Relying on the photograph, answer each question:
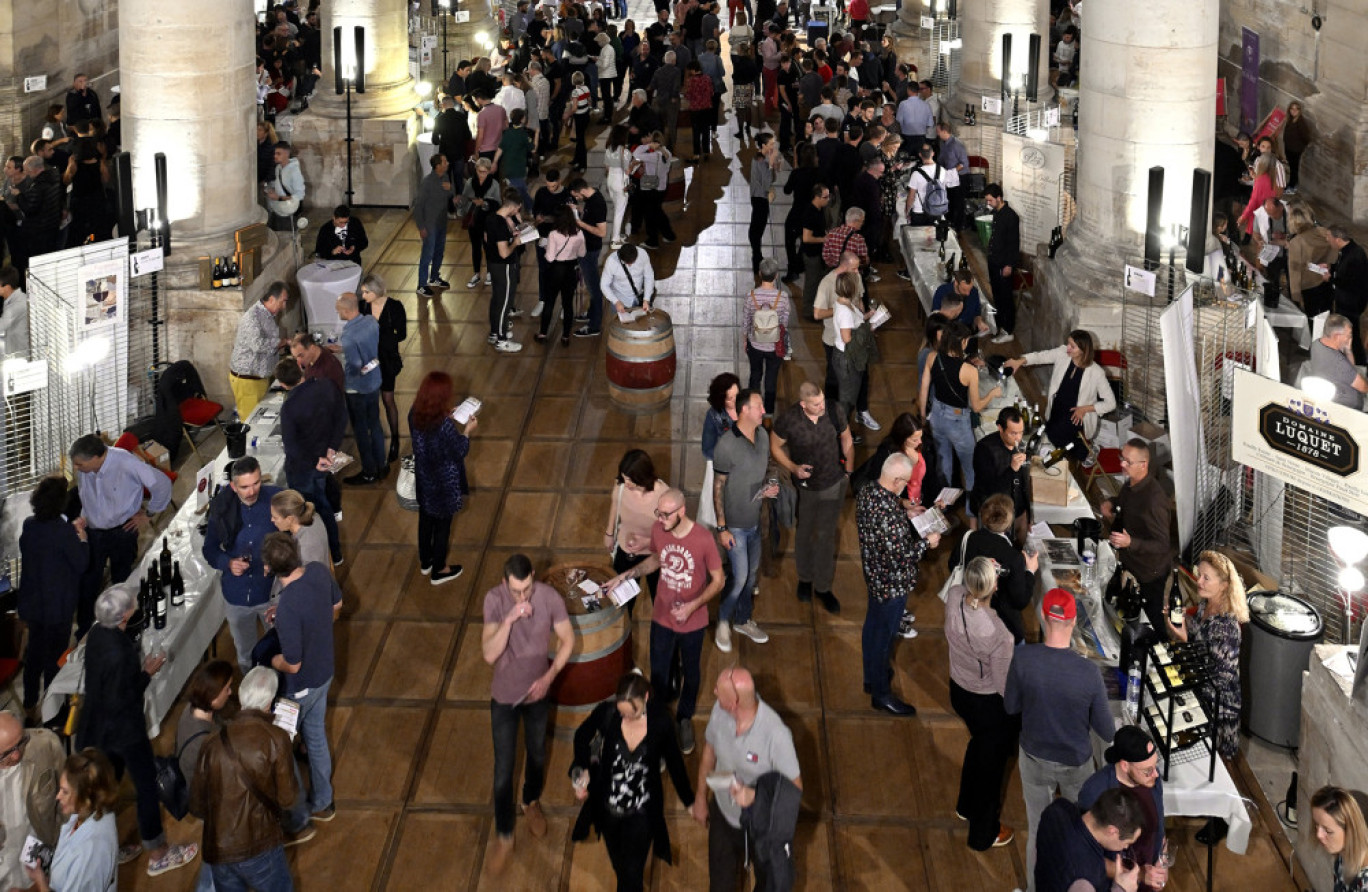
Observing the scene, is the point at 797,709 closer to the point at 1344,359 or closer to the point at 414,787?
the point at 414,787

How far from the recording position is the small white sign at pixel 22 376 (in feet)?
30.9

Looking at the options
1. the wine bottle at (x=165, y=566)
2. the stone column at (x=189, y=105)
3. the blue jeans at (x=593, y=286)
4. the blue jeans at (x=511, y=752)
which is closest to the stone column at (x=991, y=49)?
the blue jeans at (x=593, y=286)

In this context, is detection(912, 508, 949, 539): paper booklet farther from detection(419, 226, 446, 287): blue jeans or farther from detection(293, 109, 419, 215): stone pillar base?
detection(293, 109, 419, 215): stone pillar base

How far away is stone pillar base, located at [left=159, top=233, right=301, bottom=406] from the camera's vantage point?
12.2 meters

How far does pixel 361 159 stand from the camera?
57.5ft

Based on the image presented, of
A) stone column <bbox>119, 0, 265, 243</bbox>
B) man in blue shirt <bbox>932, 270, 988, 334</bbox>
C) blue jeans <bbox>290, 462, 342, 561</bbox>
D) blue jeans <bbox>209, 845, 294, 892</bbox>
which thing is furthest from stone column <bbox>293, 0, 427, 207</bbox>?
blue jeans <bbox>209, 845, 294, 892</bbox>

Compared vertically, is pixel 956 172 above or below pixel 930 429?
above

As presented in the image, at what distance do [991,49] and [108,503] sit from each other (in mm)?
12749

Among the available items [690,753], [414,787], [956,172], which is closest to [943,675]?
[690,753]

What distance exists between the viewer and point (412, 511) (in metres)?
10.6

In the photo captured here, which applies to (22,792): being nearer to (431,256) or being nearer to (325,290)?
(325,290)

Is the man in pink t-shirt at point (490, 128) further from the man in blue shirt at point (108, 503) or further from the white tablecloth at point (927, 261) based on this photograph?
the man in blue shirt at point (108, 503)

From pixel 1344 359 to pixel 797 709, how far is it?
4233 millimetres

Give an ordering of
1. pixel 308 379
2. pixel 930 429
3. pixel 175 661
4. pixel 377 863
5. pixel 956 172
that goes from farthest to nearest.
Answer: pixel 956 172
pixel 930 429
pixel 308 379
pixel 175 661
pixel 377 863
